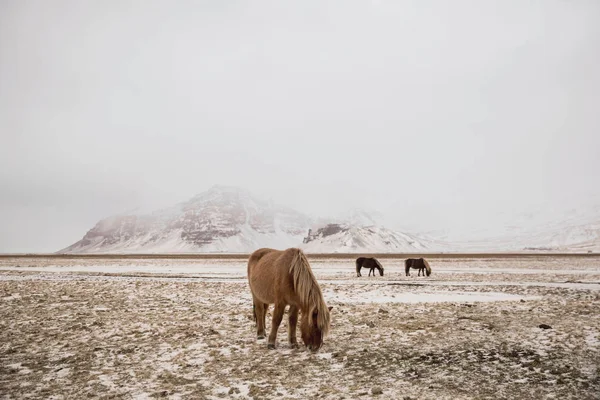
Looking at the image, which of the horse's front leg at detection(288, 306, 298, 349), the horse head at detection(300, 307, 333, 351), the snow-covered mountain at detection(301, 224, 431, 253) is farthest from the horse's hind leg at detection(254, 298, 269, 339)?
the snow-covered mountain at detection(301, 224, 431, 253)

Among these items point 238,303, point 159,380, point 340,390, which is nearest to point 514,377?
point 340,390

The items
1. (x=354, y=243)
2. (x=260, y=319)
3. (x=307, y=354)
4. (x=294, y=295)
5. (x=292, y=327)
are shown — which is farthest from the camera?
(x=354, y=243)

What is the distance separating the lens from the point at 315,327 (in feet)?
30.3

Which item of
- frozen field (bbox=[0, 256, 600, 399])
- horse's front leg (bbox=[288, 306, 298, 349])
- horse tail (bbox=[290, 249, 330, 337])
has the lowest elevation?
frozen field (bbox=[0, 256, 600, 399])

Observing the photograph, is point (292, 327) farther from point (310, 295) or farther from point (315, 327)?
point (310, 295)

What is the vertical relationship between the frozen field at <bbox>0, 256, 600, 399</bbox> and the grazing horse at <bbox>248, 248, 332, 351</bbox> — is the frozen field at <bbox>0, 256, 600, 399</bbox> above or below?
below

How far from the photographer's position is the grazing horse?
9242 mm

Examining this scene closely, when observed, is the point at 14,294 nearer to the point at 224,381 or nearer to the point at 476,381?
the point at 224,381

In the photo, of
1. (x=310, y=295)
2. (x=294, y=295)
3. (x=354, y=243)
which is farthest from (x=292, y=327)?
(x=354, y=243)

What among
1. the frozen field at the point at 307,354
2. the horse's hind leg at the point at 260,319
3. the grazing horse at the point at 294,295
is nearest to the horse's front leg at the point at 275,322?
the grazing horse at the point at 294,295

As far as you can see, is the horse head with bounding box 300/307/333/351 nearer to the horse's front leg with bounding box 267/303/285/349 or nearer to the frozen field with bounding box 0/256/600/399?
the frozen field with bounding box 0/256/600/399

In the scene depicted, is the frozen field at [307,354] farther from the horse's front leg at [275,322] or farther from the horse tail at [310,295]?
the horse tail at [310,295]

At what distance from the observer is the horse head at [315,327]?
30.2 ft

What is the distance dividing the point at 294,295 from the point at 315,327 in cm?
90
